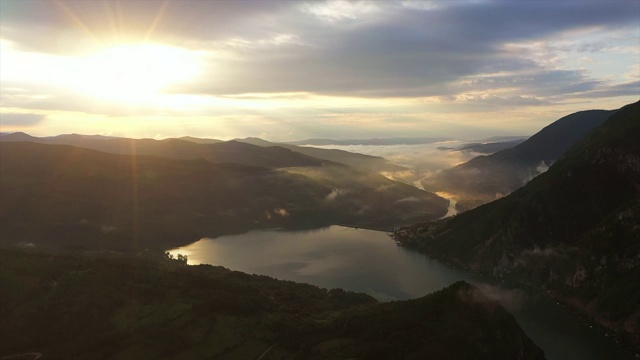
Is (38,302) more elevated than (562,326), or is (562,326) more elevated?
(38,302)

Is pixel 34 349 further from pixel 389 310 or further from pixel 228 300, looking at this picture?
pixel 389 310

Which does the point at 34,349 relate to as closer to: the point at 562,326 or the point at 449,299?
the point at 449,299

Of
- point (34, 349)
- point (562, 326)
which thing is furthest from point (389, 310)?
point (34, 349)

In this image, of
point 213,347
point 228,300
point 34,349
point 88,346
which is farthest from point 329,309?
point 34,349

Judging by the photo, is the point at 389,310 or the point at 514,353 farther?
the point at 389,310

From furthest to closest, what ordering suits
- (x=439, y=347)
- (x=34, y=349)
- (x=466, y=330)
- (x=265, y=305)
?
1. (x=265, y=305)
2. (x=34, y=349)
3. (x=466, y=330)
4. (x=439, y=347)

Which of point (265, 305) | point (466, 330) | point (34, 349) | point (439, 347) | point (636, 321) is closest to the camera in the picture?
point (439, 347)
